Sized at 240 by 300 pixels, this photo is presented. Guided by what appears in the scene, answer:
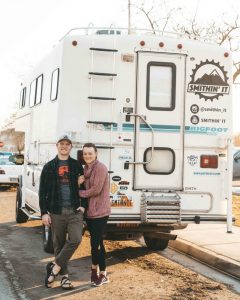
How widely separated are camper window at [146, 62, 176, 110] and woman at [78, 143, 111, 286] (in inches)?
67.0

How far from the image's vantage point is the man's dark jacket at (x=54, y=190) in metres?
6.54

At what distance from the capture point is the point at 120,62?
800cm

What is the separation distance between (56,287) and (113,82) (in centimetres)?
304

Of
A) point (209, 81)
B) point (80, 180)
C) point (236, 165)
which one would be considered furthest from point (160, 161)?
point (236, 165)

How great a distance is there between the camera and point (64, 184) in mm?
6578

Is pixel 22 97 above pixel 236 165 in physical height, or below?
above

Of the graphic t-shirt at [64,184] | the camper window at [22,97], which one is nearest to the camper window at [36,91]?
the camper window at [22,97]

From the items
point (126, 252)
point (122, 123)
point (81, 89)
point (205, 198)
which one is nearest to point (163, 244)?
point (126, 252)

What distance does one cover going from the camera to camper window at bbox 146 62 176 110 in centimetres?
809

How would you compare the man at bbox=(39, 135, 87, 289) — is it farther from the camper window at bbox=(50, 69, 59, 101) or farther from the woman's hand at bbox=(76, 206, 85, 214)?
the camper window at bbox=(50, 69, 59, 101)

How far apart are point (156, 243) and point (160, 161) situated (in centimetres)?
203

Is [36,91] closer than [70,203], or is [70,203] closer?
[70,203]

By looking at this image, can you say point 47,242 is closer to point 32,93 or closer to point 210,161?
point 210,161

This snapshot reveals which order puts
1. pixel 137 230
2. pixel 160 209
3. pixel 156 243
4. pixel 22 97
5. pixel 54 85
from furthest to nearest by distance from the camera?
pixel 22 97
pixel 156 243
pixel 54 85
pixel 137 230
pixel 160 209
